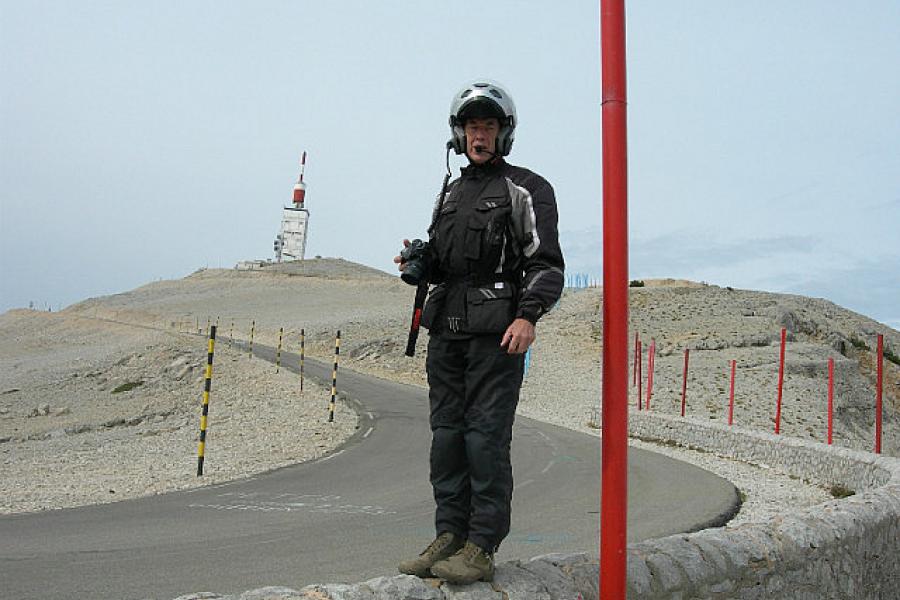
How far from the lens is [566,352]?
41.4m

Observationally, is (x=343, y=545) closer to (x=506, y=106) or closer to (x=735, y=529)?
(x=735, y=529)

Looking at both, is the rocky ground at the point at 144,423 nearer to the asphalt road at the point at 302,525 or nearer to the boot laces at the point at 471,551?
the asphalt road at the point at 302,525

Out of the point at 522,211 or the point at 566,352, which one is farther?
the point at 566,352

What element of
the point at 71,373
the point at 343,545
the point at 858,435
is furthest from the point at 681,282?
the point at 343,545

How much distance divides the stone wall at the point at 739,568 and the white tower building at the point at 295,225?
11650 cm

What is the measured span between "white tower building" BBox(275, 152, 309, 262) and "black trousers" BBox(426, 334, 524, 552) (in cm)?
11807

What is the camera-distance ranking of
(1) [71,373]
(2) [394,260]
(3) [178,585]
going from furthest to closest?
1. (1) [71,373]
2. (3) [178,585]
3. (2) [394,260]

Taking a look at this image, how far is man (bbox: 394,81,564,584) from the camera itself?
10.5ft

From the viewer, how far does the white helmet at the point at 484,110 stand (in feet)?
11.1

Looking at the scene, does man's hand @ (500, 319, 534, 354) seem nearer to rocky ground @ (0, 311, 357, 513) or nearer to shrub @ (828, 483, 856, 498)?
rocky ground @ (0, 311, 357, 513)

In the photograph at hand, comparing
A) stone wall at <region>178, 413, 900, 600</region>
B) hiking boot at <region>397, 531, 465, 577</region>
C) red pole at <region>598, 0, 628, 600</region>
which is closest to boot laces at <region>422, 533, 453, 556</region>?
hiking boot at <region>397, 531, 465, 577</region>

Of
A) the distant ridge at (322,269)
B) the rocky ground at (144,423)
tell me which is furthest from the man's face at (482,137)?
the distant ridge at (322,269)

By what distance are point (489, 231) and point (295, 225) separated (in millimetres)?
119381

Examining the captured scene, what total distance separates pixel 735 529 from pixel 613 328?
2.19m
